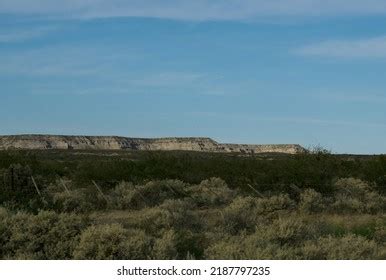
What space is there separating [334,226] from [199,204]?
8.03 metres

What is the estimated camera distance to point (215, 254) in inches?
385

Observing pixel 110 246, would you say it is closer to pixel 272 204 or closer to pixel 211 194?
pixel 272 204

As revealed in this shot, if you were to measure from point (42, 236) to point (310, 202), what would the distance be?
44.9ft

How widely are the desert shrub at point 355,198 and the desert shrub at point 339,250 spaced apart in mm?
10950

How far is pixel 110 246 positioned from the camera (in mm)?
9867

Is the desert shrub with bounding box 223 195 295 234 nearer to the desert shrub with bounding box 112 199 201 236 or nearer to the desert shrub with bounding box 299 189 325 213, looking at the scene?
the desert shrub with bounding box 299 189 325 213

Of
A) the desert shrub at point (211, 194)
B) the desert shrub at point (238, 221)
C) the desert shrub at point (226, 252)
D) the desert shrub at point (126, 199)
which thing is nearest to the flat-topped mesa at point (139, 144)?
the desert shrub at point (211, 194)

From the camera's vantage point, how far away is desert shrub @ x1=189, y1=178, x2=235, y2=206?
77.5ft

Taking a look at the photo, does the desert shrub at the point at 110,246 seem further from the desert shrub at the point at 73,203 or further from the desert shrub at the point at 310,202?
the desert shrub at the point at 310,202

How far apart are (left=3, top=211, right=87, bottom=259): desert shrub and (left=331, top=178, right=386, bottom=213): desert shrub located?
41.4ft

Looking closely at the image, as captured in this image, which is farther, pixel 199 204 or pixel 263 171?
pixel 263 171

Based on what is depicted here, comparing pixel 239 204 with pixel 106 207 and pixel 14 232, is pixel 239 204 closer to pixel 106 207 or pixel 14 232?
pixel 106 207
